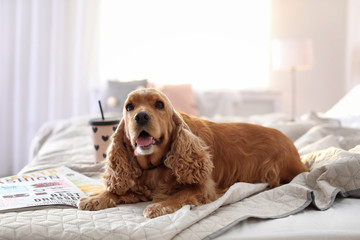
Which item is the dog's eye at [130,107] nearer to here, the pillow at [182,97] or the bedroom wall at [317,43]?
the pillow at [182,97]

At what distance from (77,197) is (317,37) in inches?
176

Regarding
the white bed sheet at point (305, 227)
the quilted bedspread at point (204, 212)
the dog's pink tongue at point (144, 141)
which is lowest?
the white bed sheet at point (305, 227)

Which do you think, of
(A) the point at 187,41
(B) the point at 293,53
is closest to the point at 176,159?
(B) the point at 293,53

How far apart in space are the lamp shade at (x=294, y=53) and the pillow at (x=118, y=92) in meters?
1.61

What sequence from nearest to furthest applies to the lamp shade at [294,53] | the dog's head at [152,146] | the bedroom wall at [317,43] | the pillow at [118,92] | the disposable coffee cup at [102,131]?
the dog's head at [152,146]
the disposable coffee cup at [102,131]
the pillow at [118,92]
the lamp shade at [294,53]
the bedroom wall at [317,43]

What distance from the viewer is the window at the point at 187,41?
5133mm

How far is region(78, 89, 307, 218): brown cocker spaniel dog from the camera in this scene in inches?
54.3

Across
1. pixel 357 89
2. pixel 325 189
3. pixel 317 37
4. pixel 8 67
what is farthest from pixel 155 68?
pixel 325 189

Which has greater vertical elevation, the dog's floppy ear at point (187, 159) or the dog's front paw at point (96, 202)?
the dog's floppy ear at point (187, 159)

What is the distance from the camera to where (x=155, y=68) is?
5.14 metres

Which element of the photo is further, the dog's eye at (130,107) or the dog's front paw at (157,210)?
the dog's eye at (130,107)

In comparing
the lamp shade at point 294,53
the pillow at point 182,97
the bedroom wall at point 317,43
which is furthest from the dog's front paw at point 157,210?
the bedroom wall at point 317,43

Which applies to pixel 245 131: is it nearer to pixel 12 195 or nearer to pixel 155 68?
pixel 12 195

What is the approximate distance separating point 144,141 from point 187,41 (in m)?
3.98
